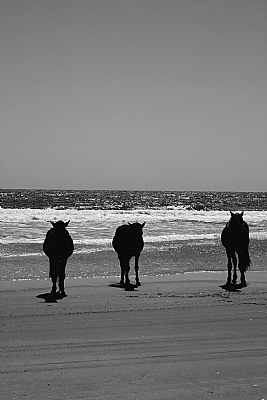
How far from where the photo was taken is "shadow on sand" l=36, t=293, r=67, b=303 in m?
8.86

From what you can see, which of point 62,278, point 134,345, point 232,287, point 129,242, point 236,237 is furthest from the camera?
point 129,242

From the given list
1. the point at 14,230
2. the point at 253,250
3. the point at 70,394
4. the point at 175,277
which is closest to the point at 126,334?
the point at 70,394

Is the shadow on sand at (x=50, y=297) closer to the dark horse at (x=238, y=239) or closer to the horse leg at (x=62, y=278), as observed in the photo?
the horse leg at (x=62, y=278)

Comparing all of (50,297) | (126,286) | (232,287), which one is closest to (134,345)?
(50,297)

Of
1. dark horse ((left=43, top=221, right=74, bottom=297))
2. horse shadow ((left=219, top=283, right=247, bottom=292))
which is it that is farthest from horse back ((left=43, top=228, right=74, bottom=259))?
horse shadow ((left=219, top=283, right=247, bottom=292))

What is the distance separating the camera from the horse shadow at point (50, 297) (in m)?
8.86

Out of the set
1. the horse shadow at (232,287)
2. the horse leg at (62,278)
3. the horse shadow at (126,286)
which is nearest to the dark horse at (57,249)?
the horse leg at (62,278)

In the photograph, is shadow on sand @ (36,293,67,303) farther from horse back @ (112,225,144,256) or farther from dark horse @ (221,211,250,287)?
dark horse @ (221,211,250,287)

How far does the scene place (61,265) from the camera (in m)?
10.1

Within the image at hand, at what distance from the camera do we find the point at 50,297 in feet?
30.1

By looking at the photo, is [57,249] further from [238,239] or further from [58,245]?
[238,239]

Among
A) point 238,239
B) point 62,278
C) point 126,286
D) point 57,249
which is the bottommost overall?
point 126,286

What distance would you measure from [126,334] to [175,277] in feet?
18.3

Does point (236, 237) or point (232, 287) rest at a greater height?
point (236, 237)
